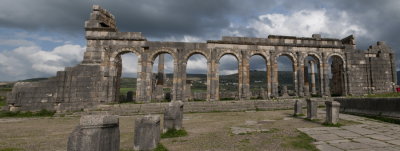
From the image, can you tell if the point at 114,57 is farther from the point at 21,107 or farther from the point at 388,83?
the point at 388,83

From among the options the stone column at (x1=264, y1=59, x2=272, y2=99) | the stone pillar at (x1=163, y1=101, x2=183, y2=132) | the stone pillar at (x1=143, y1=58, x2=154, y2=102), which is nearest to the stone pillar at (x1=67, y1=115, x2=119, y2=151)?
the stone pillar at (x1=163, y1=101, x2=183, y2=132)

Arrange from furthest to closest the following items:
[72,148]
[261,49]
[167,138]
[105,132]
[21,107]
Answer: [261,49], [21,107], [167,138], [105,132], [72,148]

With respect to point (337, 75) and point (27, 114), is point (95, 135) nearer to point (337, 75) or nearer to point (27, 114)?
point (27, 114)

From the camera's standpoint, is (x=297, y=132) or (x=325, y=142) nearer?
(x=325, y=142)

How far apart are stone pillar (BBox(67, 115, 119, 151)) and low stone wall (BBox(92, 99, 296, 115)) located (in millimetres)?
10195

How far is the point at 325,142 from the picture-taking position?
15.7ft

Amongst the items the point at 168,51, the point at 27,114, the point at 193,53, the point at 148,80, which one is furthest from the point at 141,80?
the point at 27,114

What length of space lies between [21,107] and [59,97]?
2457 mm

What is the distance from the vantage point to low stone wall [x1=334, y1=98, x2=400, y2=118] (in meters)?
7.44

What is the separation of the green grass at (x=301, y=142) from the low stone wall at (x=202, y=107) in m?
7.97

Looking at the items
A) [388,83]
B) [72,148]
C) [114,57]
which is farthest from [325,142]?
[388,83]

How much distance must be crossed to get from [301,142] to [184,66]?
41.3ft

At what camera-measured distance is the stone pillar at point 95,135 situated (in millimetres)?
2607

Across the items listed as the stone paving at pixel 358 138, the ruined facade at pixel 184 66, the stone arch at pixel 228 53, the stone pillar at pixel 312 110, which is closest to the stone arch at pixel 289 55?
the ruined facade at pixel 184 66
